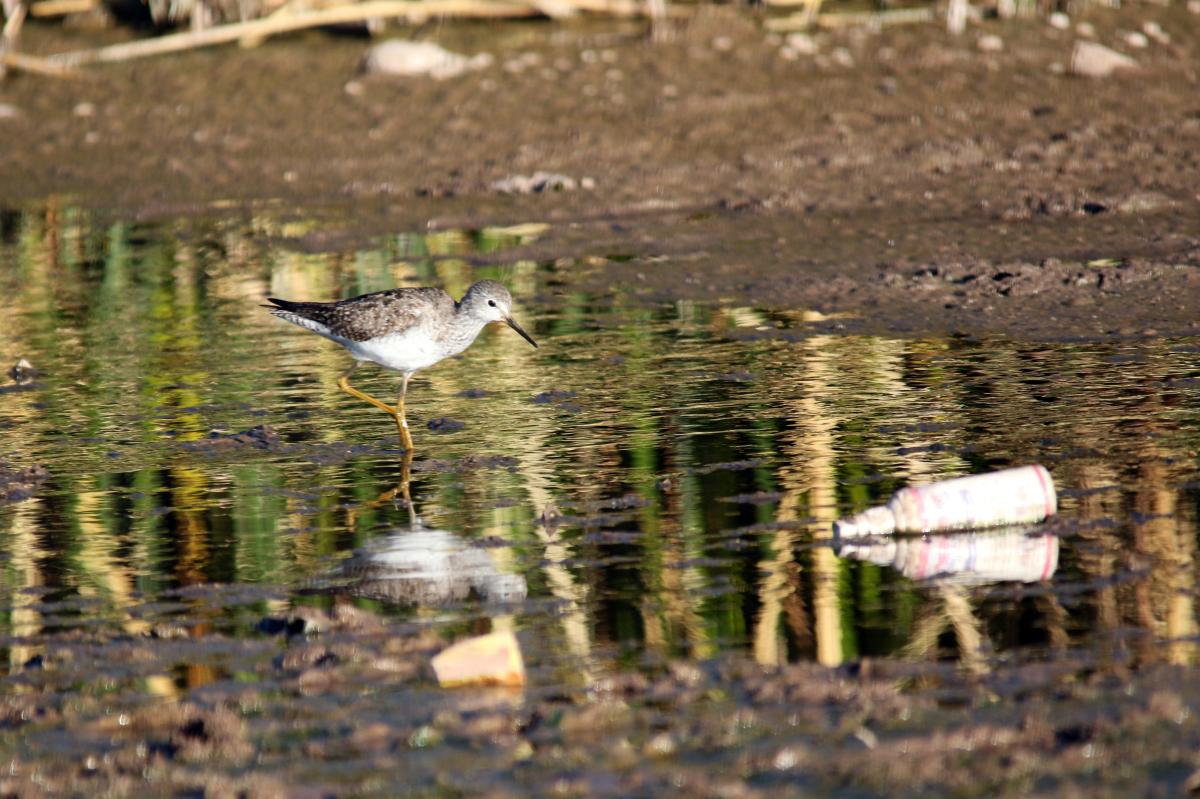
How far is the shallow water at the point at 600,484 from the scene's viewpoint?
558 centimetres

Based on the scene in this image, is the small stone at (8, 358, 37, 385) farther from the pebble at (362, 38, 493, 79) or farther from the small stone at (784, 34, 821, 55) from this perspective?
the small stone at (784, 34, 821, 55)

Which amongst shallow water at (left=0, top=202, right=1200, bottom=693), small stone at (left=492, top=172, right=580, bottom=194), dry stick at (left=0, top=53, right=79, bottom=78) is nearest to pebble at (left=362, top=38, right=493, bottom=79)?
small stone at (left=492, top=172, right=580, bottom=194)

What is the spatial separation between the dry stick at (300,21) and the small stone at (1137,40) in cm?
580

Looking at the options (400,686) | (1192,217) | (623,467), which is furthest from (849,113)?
(400,686)

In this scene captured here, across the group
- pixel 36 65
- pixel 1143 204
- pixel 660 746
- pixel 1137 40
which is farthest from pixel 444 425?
pixel 36 65

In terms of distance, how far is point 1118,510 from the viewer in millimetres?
6500

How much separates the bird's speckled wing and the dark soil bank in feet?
8.78

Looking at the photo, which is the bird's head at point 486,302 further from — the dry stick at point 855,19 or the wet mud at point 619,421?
the dry stick at point 855,19

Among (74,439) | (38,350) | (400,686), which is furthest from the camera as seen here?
(38,350)

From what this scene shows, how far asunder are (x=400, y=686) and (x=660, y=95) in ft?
39.2

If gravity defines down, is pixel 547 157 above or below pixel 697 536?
above

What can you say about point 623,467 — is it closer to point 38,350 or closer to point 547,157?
point 38,350

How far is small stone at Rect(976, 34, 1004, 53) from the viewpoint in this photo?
54.9ft

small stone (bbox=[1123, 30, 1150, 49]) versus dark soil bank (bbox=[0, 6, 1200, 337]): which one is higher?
small stone (bbox=[1123, 30, 1150, 49])
